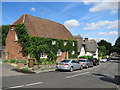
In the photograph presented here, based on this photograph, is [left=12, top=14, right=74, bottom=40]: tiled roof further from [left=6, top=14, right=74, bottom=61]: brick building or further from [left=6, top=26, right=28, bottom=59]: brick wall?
[left=6, top=26, right=28, bottom=59]: brick wall

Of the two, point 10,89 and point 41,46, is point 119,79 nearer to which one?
point 10,89

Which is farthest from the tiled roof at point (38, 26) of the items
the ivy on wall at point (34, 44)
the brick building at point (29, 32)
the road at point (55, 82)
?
the road at point (55, 82)

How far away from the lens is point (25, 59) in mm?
21609

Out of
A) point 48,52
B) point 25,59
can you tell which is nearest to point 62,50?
point 48,52

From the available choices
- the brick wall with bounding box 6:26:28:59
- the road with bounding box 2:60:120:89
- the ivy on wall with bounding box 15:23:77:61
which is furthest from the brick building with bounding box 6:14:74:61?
the road with bounding box 2:60:120:89

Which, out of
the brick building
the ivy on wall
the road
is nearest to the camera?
the road

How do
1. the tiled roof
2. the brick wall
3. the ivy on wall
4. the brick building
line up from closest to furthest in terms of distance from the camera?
the ivy on wall, the brick wall, the brick building, the tiled roof

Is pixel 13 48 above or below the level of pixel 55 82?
above

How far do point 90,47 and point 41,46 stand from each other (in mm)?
36714

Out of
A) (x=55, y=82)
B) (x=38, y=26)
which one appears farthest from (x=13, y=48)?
(x=55, y=82)

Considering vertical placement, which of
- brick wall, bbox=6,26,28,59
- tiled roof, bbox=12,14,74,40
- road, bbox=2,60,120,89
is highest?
tiled roof, bbox=12,14,74,40

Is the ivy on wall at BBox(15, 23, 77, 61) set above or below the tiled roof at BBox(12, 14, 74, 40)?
below

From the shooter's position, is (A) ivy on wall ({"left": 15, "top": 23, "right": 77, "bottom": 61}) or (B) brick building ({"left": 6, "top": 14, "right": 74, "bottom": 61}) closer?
(A) ivy on wall ({"left": 15, "top": 23, "right": 77, "bottom": 61})

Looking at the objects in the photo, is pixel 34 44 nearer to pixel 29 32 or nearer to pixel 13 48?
pixel 29 32
